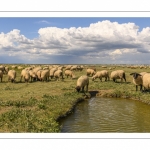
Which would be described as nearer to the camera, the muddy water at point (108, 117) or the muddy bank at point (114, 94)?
the muddy water at point (108, 117)

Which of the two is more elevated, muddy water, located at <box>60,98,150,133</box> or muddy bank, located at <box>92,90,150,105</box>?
muddy bank, located at <box>92,90,150,105</box>

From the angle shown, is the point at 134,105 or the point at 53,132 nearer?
the point at 53,132

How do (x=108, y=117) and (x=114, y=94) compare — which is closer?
(x=108, y=117)

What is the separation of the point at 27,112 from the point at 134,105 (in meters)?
11.2

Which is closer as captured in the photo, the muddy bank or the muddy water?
the muddy water

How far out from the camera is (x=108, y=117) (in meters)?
16.5

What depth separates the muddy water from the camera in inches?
544

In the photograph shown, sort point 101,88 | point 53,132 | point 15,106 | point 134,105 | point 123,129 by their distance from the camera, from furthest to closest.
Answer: point 101,88
point 134,105
point 15,106
point 123,129
point 53,132

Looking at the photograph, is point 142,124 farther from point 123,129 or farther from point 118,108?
point 118,108

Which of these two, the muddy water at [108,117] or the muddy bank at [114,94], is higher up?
the muddy bank at [114,94]

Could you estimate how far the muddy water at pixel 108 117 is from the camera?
13817 mm

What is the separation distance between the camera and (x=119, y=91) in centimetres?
2516
